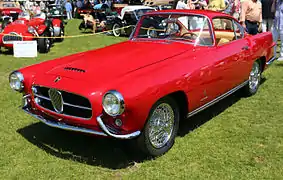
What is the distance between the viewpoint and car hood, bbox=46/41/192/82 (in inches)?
148

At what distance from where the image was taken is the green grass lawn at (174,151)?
3520mm

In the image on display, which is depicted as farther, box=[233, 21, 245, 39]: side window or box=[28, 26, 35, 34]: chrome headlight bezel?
box=[28, 26, 35, 34]: chrome headlight bezel

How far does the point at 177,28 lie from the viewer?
16.4 ft

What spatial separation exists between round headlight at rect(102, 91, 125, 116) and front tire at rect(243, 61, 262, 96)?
10.6ft

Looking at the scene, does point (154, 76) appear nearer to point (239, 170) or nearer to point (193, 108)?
point (193, 108)

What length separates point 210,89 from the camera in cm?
434

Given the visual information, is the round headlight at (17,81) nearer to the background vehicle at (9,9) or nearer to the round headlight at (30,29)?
the round headlight at (30,29)

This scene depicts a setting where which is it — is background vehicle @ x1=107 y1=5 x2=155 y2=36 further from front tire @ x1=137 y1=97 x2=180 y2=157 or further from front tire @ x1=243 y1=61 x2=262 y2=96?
front tire @ x1=137 y1=97 x2=180 y2=157

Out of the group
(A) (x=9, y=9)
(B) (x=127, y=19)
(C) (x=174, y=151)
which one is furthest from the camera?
(A) (x=9, y=9)

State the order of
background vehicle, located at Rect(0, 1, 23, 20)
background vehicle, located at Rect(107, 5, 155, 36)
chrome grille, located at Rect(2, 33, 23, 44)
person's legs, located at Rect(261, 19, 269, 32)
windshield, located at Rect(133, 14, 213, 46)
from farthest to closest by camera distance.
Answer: background vehicle, located at Rect(0, 1, 23, 20), background vehicle, located at Rect(107, 5, 155, 36), chrome grille, located at Rect(2, 33, 23, 44), person's legs, located at Rect(261, 19, 269, 32), windshield, located at Rect(133, 14, 213, 46)

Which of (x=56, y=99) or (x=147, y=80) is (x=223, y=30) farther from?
(x=56, y=99)

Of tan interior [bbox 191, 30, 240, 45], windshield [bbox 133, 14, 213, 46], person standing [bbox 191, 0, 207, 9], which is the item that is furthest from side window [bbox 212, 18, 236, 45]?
person standing [bbox 191, 0, 207, 9]

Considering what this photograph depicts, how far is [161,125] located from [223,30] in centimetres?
249

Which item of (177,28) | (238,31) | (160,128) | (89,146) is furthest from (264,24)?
(89,146)
